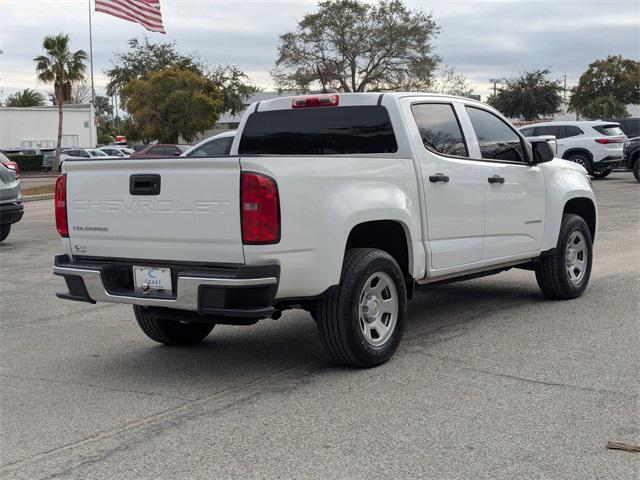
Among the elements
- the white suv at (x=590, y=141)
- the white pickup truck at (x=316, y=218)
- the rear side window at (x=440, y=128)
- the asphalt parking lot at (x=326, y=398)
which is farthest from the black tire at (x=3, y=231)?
the white suv at (x=590, y=141)

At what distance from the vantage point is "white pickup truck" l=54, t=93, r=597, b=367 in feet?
17.7

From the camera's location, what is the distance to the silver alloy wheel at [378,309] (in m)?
6.02

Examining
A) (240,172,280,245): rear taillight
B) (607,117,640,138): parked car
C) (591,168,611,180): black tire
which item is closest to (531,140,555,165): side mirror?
(240,172,280,245): rear taillight

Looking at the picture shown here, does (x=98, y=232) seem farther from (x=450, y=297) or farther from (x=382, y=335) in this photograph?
(x=450, y=297)

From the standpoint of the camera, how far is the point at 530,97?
68750mm

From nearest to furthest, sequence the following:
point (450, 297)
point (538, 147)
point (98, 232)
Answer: point (98, 232), point (538, 147), point (450, 297)

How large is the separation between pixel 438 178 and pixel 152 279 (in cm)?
232

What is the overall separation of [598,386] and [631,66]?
70.3 meters

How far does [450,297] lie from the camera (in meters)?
8.78

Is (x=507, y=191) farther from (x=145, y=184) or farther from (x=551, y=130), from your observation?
(x=551, y=130)

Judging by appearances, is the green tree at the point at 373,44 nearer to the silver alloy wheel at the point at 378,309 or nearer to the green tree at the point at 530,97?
the green tree at the point at 530,97

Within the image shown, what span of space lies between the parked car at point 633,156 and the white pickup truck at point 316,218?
19709mm

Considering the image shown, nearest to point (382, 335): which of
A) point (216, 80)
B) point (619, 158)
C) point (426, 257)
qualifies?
point (426, 257)

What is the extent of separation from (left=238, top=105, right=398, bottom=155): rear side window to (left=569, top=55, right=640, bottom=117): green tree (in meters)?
64.3
